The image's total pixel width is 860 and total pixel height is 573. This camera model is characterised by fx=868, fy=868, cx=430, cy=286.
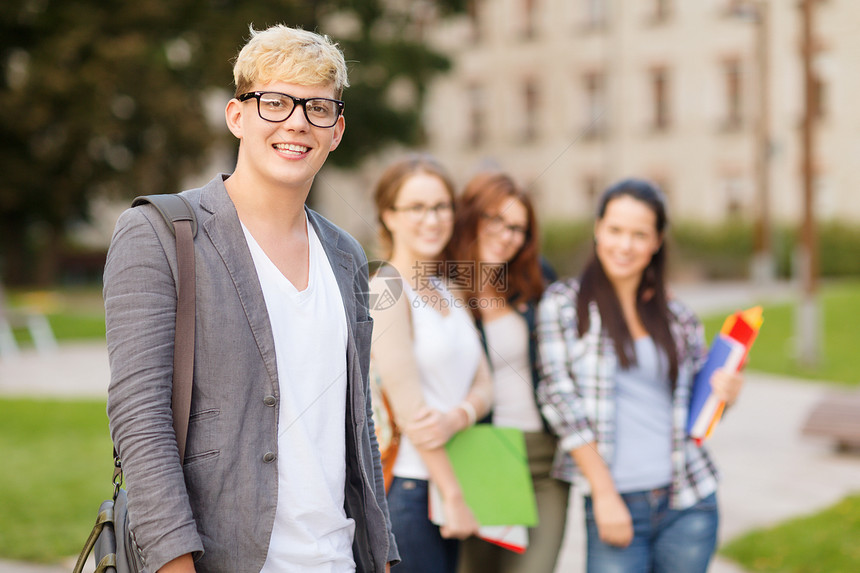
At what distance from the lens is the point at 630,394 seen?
2.90 meters

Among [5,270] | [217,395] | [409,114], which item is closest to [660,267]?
[217,395]

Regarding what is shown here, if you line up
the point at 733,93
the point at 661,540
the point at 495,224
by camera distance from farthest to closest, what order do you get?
1. the point at 733,93
2. the point at 495,224
3. the point at 661,540

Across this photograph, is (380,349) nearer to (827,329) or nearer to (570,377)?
(570,377)

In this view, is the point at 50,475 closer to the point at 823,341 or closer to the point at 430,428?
the point at 430,428

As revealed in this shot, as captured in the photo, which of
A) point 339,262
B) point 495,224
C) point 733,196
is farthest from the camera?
point 733,196

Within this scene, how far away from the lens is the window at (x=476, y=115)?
1371 inches

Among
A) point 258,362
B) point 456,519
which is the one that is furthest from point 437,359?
point 258,362

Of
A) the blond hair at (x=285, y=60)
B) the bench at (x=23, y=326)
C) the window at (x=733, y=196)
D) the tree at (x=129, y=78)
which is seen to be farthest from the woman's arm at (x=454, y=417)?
the window at (x=733, y=196)

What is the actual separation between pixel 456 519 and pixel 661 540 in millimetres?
687

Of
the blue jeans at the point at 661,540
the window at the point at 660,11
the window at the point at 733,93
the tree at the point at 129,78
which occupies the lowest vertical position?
the blue jeans at the point at 661,540

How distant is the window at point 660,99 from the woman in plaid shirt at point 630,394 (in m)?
30.4

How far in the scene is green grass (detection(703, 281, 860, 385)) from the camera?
36.7 feet

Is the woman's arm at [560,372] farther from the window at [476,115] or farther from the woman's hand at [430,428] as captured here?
the window at [476,115]

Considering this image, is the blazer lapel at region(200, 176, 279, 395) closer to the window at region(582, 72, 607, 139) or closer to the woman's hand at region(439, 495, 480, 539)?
the woman's hand at region(439, 495, 480, 539)
